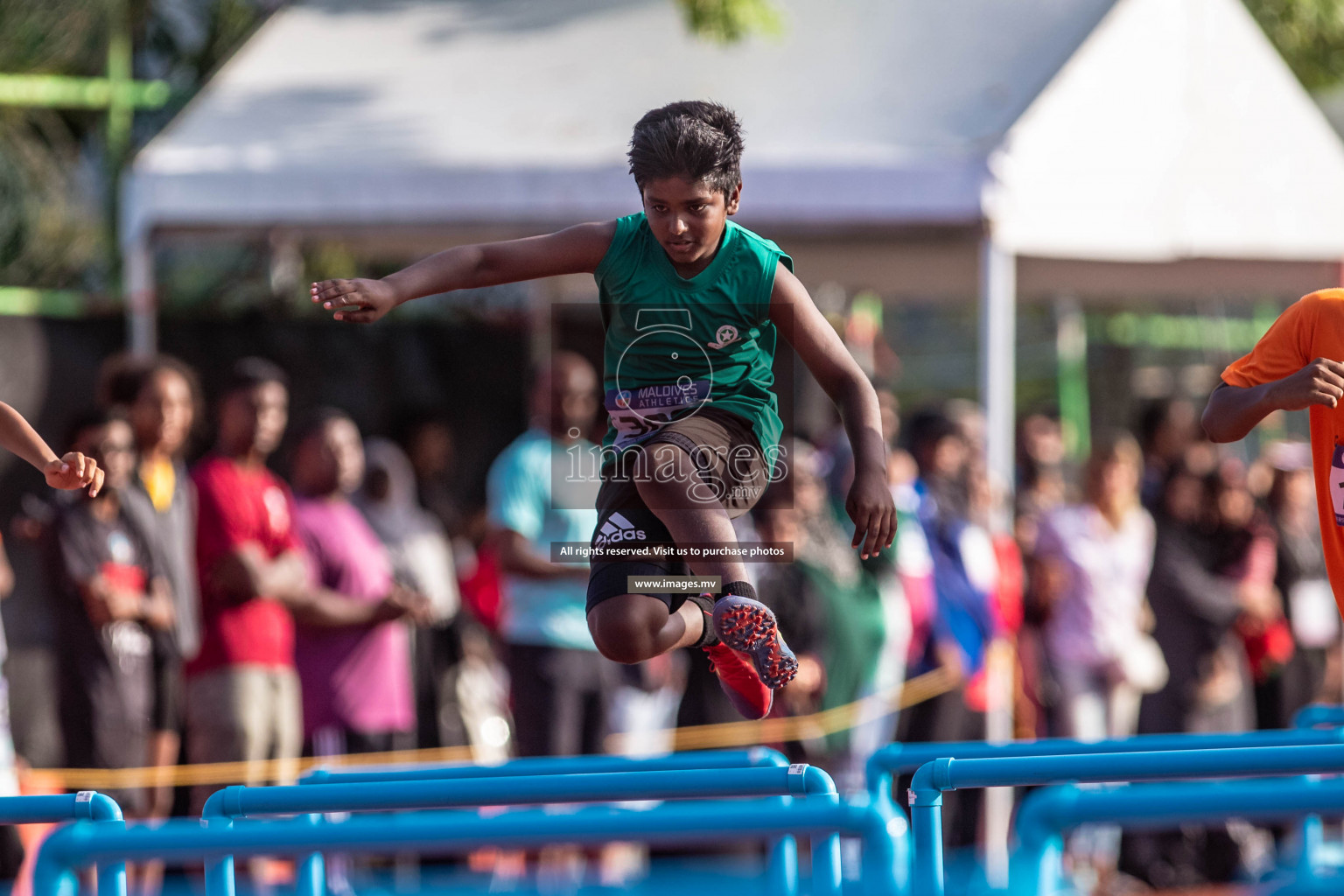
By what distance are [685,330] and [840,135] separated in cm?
445

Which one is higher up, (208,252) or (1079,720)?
(208,252)

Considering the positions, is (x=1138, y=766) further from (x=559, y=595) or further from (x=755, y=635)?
(x=559, y=595)

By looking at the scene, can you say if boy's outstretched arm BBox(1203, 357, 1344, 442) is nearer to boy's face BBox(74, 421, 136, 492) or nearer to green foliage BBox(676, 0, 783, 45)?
boy's face BBox(74, 421, 136, 492)

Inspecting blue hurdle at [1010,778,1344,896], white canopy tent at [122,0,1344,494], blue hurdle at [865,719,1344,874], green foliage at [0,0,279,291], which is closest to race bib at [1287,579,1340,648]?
white canopy tent at [122,0,1344,494]

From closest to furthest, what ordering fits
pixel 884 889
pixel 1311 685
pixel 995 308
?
pixel 884 889, pixel 995 308, pixel 1311 685

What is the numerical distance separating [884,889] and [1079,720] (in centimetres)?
512

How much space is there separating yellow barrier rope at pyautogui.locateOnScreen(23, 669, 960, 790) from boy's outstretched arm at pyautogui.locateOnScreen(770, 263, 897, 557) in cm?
354

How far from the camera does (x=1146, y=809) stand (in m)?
2.71

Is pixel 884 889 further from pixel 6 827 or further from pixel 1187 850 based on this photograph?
pixel 1187 850

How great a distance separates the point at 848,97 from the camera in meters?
7.52

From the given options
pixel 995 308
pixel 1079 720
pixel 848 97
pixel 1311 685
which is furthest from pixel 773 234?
pixel 1311 685

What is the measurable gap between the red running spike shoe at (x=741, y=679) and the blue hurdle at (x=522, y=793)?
0.86 feet

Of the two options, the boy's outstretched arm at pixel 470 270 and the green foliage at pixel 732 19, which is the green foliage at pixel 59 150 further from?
the boy's outstretched arm at pixel 470 270

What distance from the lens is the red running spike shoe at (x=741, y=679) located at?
3209 millimetres
